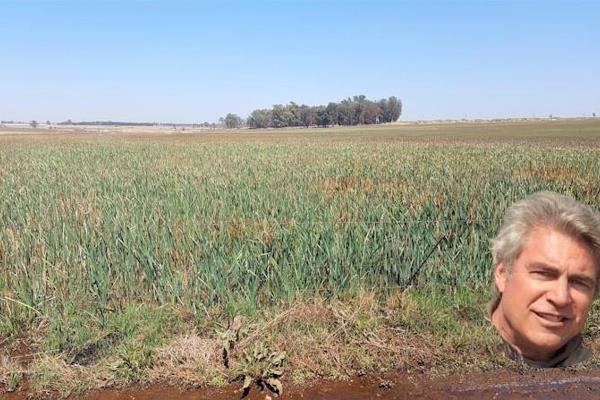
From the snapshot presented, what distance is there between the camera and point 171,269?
473cm

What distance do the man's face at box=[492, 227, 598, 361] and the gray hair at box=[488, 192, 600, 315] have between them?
0.04ft

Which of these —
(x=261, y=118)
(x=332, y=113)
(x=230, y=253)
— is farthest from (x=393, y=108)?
(x=230, y=253)

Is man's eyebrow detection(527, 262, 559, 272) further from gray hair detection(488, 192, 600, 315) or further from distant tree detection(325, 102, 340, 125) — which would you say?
distant tree detection(325, 102, 340, 125)

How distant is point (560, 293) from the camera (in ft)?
2.27

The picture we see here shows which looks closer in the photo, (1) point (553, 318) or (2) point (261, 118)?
(1) point (553, 318)

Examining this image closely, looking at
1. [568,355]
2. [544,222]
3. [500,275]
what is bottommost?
[568,355]

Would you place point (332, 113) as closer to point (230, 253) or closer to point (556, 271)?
point (230, 253)

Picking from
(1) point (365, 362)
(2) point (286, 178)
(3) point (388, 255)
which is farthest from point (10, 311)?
(2) point (286, 178)

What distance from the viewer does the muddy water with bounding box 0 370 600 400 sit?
2.88m

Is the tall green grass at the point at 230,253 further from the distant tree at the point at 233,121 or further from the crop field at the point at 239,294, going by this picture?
the distant tree at the point at 233,121

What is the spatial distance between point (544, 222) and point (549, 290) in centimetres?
12

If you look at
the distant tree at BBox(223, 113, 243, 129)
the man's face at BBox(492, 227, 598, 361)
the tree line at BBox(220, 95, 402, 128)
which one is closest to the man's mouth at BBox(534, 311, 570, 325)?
the man's face at BBox(492, 227, 598, 361)

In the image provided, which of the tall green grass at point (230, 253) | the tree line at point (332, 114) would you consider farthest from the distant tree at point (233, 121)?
the tall green grass at point (230, 253)

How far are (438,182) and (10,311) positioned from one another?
8.01 metres
